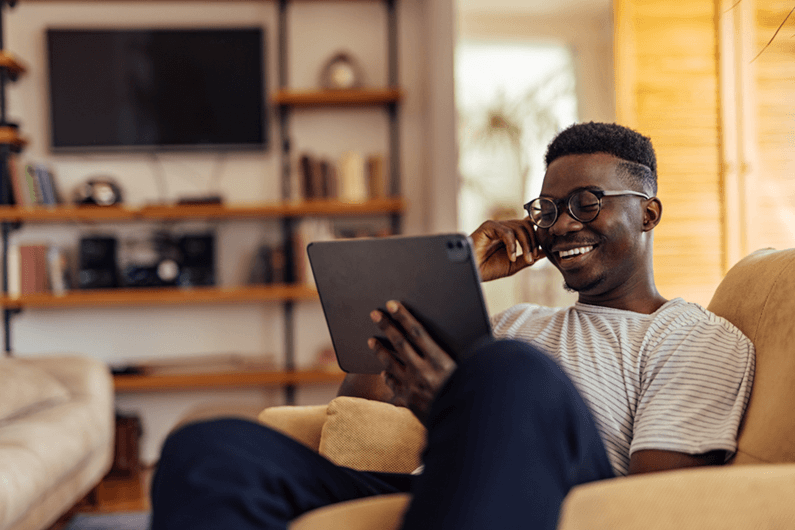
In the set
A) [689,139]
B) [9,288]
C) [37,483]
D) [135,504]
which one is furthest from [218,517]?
[9,288]

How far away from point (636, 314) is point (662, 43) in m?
1.84

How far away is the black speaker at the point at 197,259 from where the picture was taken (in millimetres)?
3070

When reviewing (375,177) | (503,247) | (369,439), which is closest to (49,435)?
(369,439)

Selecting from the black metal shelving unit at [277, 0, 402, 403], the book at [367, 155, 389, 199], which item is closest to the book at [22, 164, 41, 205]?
the black metal shelving unit at [277, 0, 402, 403]

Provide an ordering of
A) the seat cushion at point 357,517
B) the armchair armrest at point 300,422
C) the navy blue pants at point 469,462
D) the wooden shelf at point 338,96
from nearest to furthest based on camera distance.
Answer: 1. the navy blue pants at point 469,462
2. the seat cushion at point 357,517
3. the armchair armrest at point 300,422
4. the wooden shelf at point 338,96

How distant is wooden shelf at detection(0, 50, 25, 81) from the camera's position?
3.00 meters

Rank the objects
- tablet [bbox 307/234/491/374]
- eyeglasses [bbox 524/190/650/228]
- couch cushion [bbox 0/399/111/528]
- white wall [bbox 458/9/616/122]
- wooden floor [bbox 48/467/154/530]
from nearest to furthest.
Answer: tablet [bbox 307/234/491/374]
eyeglasses [bbox 524/190/650/228]
couch cushion [bbox 0/399/111/528]
wooden floor [bbox 48/467/154/530]
white wall [bbox 458/9/616/122]

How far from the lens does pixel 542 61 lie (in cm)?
323

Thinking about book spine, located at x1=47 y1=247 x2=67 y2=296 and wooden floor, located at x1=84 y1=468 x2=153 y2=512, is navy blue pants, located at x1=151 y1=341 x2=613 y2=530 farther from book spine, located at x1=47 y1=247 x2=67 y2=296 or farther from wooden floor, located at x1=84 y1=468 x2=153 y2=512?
book spine, located at x1=47 y1=247 x2=67 y2=296

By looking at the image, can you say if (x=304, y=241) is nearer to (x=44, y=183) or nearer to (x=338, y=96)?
(x=338, y=96)

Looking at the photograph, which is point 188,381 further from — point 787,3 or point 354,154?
point 787,3

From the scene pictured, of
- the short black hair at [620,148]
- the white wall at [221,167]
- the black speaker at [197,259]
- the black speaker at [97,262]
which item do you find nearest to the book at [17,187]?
the white wall at [221,167]

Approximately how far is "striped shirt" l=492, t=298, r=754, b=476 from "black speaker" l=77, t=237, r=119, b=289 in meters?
2.49

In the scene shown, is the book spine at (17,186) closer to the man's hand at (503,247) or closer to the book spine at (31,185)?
the book spine at (31,185)
